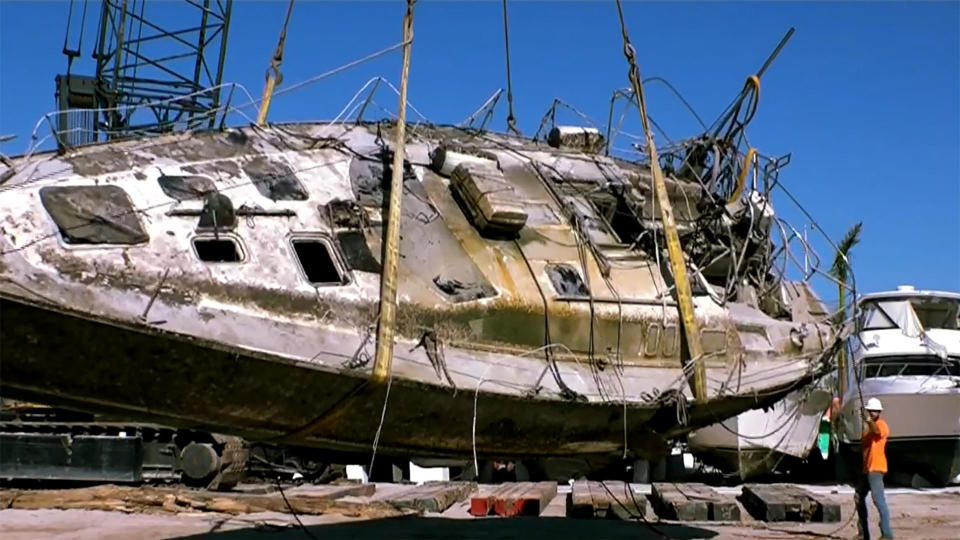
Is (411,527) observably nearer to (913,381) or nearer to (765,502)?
(765,502)

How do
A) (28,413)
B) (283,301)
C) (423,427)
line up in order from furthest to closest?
(28,413) < (423,427) < (283,301)

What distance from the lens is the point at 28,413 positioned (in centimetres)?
2284

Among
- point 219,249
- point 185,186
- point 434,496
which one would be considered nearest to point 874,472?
point 434,496

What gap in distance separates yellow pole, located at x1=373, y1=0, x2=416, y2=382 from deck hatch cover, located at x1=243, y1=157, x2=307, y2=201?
77 centimetres

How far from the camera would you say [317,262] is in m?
8.75

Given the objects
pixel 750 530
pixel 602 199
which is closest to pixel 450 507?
pixel 750 530

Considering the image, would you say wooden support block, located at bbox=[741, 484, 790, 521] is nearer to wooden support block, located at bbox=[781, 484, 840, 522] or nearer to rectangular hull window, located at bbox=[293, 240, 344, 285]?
wooden support block, located at bbox=[781, 484, 840, 522]

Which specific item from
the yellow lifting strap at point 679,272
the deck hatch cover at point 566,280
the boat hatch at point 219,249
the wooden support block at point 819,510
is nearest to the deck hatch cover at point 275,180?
the boat hatch at point 219,249

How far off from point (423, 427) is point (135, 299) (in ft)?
8.14

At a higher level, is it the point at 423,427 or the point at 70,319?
the point at 70,319

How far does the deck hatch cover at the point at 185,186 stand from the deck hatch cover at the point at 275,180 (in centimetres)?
41

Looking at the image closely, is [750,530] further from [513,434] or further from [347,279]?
[347,279]

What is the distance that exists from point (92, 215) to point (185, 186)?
2.80 feet

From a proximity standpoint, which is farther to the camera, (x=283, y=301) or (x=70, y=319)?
(x=283, y=301)
